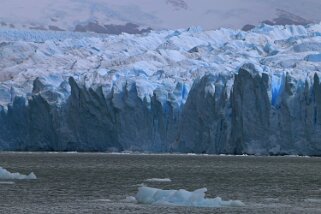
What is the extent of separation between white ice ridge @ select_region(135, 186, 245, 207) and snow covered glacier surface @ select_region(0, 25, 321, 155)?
47.4m

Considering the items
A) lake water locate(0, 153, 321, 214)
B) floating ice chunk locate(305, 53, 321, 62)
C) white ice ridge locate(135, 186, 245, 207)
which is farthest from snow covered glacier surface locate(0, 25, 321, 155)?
white ice ridge locate(135, 186, 245, 207)

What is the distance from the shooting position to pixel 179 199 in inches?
1736

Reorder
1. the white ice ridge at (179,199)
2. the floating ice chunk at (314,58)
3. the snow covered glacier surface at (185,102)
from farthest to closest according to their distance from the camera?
1. the floating ice chunk at (314,58)
2. the snow covered glacier surface at (185,102)
3. the white ice ridge at (179,199)

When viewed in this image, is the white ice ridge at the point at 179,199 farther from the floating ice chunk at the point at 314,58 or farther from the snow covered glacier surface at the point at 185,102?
the floating ice chunk at the point at 314,58

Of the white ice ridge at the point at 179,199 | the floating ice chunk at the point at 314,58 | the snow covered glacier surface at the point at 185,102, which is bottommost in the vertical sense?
the white ice ridge at the point at 179,199

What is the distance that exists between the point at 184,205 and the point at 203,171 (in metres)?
37.3

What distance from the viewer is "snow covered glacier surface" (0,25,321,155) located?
91.8m

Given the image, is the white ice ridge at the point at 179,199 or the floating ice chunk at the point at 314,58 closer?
the white ice ridge at the point at 179,199

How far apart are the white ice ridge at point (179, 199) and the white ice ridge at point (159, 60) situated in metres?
50.8

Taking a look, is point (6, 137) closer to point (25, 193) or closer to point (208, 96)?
point (208, 96)

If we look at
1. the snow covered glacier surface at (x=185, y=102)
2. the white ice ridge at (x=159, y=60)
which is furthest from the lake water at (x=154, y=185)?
the white ice ridge at (x=159, y=60)

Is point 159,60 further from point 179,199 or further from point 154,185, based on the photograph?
point 179,199

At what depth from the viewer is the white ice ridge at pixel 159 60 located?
346ft

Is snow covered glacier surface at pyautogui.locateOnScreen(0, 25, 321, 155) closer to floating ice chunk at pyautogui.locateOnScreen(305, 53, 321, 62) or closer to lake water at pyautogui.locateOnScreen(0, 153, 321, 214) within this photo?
floating ice chunk at pyautogui.locateOnScreen(305, 53, 321, 62)
